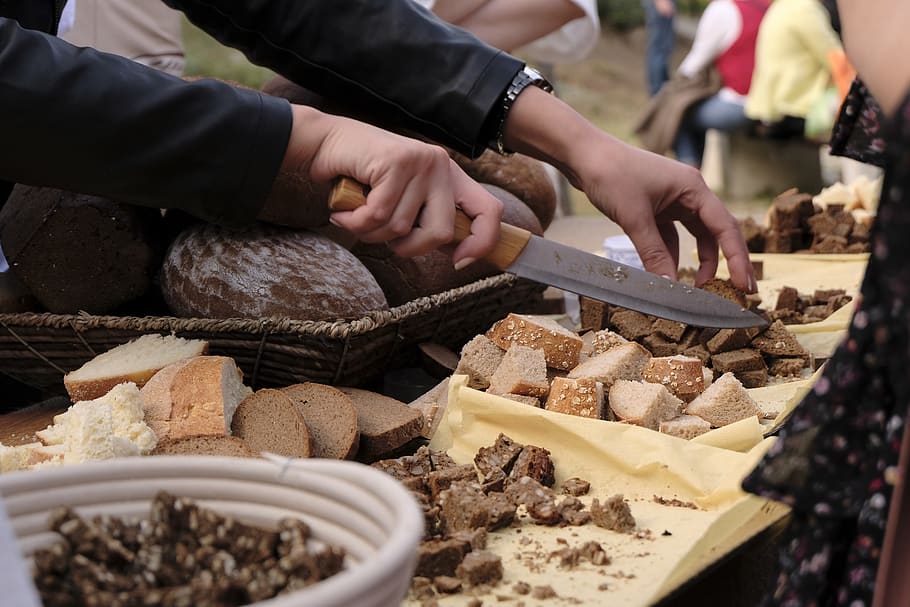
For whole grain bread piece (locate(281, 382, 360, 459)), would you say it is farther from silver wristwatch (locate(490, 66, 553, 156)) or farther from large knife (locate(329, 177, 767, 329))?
silver wristwatch (locate(490, 66, 553, 156))

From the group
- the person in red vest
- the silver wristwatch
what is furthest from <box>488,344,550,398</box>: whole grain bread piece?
the person in red vest

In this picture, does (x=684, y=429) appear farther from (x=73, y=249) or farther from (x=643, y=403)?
(x=73, y=249)

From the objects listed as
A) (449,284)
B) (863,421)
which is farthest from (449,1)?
(863,421)

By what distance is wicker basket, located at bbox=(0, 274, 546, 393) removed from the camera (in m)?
1.71

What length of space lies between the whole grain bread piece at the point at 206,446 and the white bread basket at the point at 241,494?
567mm

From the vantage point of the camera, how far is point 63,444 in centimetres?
Answer: 145

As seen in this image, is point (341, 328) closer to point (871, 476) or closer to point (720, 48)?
point (871, 476)

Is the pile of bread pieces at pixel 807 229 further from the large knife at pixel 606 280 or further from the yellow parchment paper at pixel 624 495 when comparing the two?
the yellow parchment paper at pixel 624 495

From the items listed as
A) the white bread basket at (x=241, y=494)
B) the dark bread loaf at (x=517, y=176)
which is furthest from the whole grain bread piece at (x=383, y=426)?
the dark bread loaf at (x=517, y=176)

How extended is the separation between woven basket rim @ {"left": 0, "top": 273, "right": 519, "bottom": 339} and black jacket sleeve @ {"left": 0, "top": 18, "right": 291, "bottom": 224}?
0.23m

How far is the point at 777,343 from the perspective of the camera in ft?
6.57

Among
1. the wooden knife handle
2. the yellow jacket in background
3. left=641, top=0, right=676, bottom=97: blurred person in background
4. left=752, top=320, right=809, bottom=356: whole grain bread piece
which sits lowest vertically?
left=641, top=0, right=676, bottom=97: blurred person in background

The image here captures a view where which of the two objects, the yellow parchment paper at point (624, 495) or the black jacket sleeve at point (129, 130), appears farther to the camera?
the black jacket sleeve at point (129, 130)

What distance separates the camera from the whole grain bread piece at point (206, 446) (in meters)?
1.44
